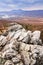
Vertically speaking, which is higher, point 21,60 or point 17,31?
point 17,31

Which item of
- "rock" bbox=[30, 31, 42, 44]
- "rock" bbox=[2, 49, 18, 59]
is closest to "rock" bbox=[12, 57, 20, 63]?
"rock" bbox=[2, 49, 18, 59]

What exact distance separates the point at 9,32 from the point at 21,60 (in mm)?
5772

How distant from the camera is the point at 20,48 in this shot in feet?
65.0

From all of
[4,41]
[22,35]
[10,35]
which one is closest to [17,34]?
[22,35]

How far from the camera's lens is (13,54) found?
731 inches

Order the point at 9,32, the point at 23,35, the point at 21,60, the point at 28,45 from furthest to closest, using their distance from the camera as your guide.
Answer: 1. the point at 9,32
2. the point at 23,35
3. the point at 28,45
4. the point at 21,60

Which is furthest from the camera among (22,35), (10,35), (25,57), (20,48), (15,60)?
(10,35)

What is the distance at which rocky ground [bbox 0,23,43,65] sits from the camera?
59.6 ft

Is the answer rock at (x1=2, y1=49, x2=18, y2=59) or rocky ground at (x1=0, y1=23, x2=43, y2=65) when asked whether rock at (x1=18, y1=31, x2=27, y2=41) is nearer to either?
rocky ground at (x1=0, y1=23, x2=43, y2=65)

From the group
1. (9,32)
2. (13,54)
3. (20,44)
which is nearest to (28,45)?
(20,44)

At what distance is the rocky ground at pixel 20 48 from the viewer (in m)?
18.2

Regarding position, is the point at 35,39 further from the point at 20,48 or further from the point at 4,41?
the point at 4,41

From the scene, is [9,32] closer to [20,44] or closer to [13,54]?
Answer: [20,44]

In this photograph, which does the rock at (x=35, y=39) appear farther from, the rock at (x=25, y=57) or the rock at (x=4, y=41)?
the rock at (x=4, y=41)
